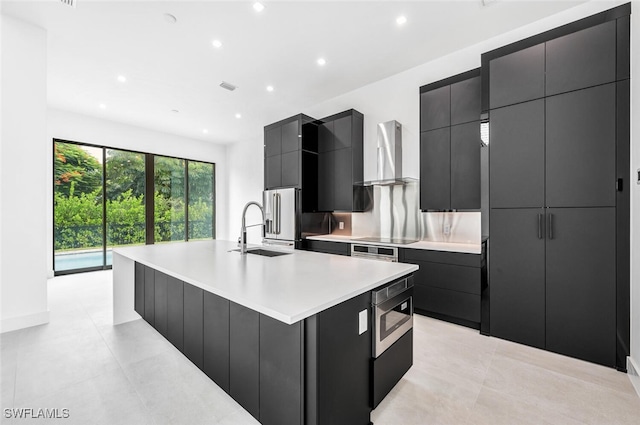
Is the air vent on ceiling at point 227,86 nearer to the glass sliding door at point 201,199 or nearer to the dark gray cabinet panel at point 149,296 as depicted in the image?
→ the dark gray cabinet panel at point 149,296

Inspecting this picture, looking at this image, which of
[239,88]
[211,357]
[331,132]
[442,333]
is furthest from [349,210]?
[211,357]

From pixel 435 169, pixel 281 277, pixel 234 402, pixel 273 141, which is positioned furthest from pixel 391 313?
pixel 273 141

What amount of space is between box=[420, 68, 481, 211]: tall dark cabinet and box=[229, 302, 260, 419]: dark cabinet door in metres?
2.66

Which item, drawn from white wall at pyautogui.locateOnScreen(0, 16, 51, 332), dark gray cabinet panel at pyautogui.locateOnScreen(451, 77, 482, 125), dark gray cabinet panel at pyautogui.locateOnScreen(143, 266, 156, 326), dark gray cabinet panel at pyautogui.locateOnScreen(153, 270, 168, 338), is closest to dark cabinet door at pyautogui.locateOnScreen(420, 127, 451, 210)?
dark gray cabinet panel at pyautogui.locateOnScreen(451, 77, 482, 125)

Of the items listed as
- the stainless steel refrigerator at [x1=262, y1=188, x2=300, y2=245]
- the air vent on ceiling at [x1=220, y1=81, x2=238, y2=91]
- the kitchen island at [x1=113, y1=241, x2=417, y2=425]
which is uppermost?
the air vent on ceiling at [x1=220, y1=81, x2=238, y2=91]

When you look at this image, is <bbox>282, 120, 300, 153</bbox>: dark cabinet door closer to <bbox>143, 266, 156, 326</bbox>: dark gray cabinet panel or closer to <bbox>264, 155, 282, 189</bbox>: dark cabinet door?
<bbox>264, 155, 282, 189</bbox>: dark cabinet door

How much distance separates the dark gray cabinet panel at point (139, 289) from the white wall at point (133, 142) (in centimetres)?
178

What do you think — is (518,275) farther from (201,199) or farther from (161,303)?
(201,199)

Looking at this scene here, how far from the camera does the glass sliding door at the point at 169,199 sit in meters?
6.36

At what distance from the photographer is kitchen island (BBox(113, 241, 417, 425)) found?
1.19m

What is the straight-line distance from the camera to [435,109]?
3.30 meters

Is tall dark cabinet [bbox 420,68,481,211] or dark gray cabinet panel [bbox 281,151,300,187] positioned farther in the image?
dark gray cabinet panel [bbox 281,151,300,187]

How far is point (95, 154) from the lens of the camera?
5.44 metres

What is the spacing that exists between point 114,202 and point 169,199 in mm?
1128
